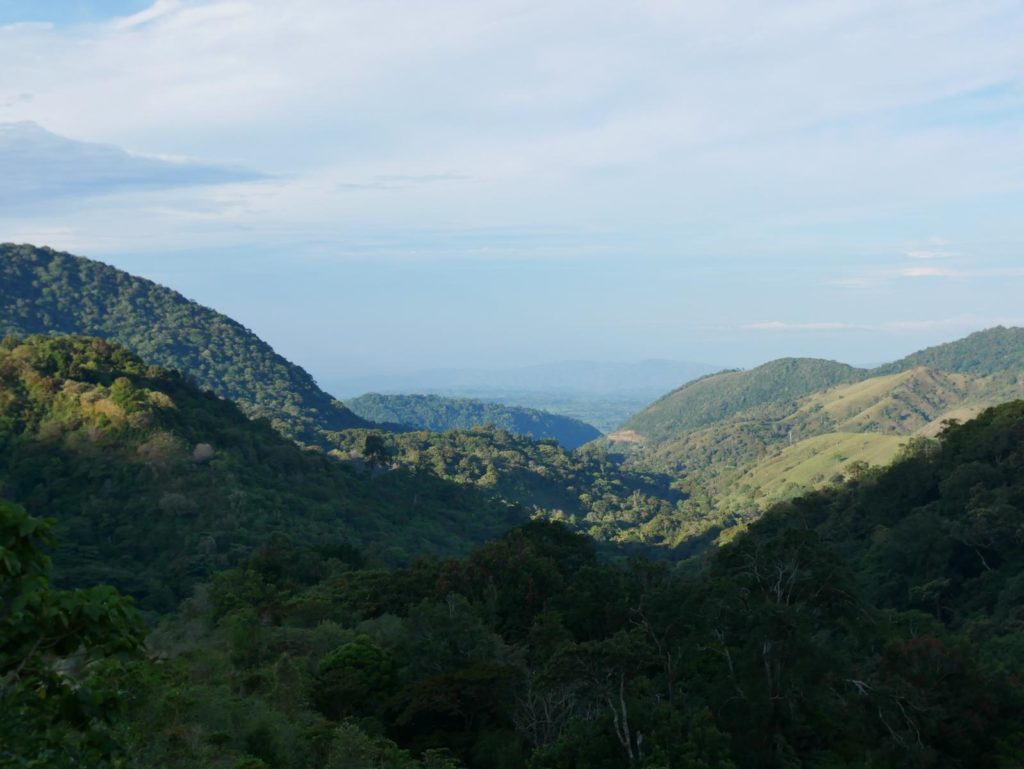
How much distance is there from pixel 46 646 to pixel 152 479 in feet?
168

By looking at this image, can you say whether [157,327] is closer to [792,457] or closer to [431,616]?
[792,457]

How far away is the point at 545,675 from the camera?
659 inches

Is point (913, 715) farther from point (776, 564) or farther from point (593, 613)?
point (593, 613)

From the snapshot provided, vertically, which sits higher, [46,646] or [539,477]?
[46,646]

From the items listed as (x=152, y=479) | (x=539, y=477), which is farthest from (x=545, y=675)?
(x=539, y=477)

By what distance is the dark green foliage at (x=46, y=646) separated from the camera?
491 centimetres

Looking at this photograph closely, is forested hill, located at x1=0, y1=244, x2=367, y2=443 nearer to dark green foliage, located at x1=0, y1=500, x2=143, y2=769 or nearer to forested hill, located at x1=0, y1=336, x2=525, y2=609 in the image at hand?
forested hill, located at x1=0, y1=336, x2=525, y2=609

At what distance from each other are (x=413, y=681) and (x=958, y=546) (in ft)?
99.5

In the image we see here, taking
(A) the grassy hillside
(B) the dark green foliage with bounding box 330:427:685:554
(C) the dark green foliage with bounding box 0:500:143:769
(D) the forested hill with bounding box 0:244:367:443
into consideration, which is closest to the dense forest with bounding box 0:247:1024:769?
(C) the dark green foliage with bounding box 0:500:143:769

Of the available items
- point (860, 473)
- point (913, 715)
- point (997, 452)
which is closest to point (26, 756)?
point (913, 715)

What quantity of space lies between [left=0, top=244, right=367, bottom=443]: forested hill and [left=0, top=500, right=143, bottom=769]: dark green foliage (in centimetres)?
11803

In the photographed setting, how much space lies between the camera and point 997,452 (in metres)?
47.0

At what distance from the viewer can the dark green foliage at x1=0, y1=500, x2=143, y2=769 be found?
4.91m

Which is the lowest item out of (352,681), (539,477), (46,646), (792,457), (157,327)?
(539,477)
